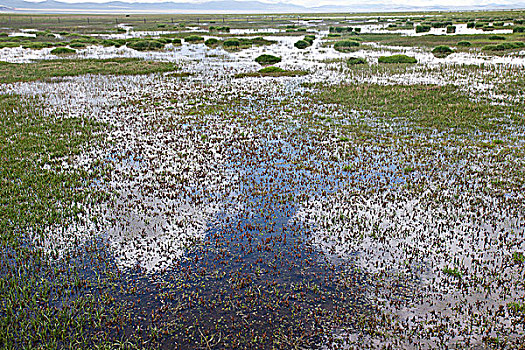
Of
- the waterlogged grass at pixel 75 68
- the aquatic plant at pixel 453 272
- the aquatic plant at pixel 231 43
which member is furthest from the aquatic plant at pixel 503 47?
the aquatic plant at pixel 453 272

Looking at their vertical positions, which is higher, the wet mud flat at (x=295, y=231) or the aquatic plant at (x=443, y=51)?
the aquatic plant at (x=443, y=51)

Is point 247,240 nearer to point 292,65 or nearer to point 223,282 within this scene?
point 223,282

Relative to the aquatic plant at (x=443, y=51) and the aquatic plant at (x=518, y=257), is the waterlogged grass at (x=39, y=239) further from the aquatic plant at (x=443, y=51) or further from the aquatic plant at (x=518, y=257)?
the aquatic plant at (x=443, y=51)

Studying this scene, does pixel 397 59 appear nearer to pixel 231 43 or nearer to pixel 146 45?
pixel 231 43

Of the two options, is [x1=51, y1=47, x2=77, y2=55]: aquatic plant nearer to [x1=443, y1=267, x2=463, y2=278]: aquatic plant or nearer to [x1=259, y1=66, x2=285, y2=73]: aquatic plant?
[x1=259, y1=66, x2=285, y2=73]: aquatic plant

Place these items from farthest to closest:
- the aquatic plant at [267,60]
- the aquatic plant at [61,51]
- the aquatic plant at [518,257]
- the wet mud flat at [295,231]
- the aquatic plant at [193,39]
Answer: the aquatic plant at [193,39], the aquatic plant at [61,51], the aquatic plant at [267,60], the aquatic plant at [518,257], the wet mud flat at [295,231]

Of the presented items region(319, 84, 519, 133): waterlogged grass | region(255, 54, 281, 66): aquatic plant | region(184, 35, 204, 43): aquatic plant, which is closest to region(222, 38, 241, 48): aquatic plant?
region(184, 35, 204, 43): aquatic plant

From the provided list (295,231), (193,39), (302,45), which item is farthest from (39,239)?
(193,39)
